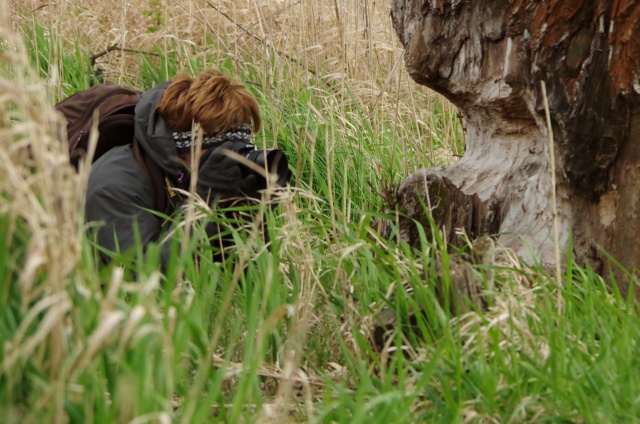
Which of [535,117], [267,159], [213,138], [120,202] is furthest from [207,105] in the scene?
[535,117]

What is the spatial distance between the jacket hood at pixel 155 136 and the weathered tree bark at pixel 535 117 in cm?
80

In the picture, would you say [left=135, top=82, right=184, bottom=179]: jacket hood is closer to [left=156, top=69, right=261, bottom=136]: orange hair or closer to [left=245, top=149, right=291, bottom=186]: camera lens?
[left=156, top=69, right=261, bottom=136]: orange hair

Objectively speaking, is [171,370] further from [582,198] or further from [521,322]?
[582,198]

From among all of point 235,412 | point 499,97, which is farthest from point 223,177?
point 235,412

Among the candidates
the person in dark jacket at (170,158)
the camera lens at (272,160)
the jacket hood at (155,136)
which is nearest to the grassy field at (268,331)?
the camera lens at (272,160)

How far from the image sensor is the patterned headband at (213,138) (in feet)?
10.7

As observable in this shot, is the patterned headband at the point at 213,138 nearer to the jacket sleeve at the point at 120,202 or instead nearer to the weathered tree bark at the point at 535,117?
the jacket sleeve at the point at 120,202

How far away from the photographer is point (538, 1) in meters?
2.72

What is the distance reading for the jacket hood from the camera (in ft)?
10.6

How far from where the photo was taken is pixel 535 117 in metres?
2.85

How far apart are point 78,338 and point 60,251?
0.17 metres

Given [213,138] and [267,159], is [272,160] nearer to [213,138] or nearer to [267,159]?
[267,159]

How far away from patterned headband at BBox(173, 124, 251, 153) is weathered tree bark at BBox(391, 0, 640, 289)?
0.58 m

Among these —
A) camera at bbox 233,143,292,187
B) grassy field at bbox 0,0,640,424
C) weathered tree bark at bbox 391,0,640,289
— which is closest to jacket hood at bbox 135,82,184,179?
camera at bbox 233,143,292,187
